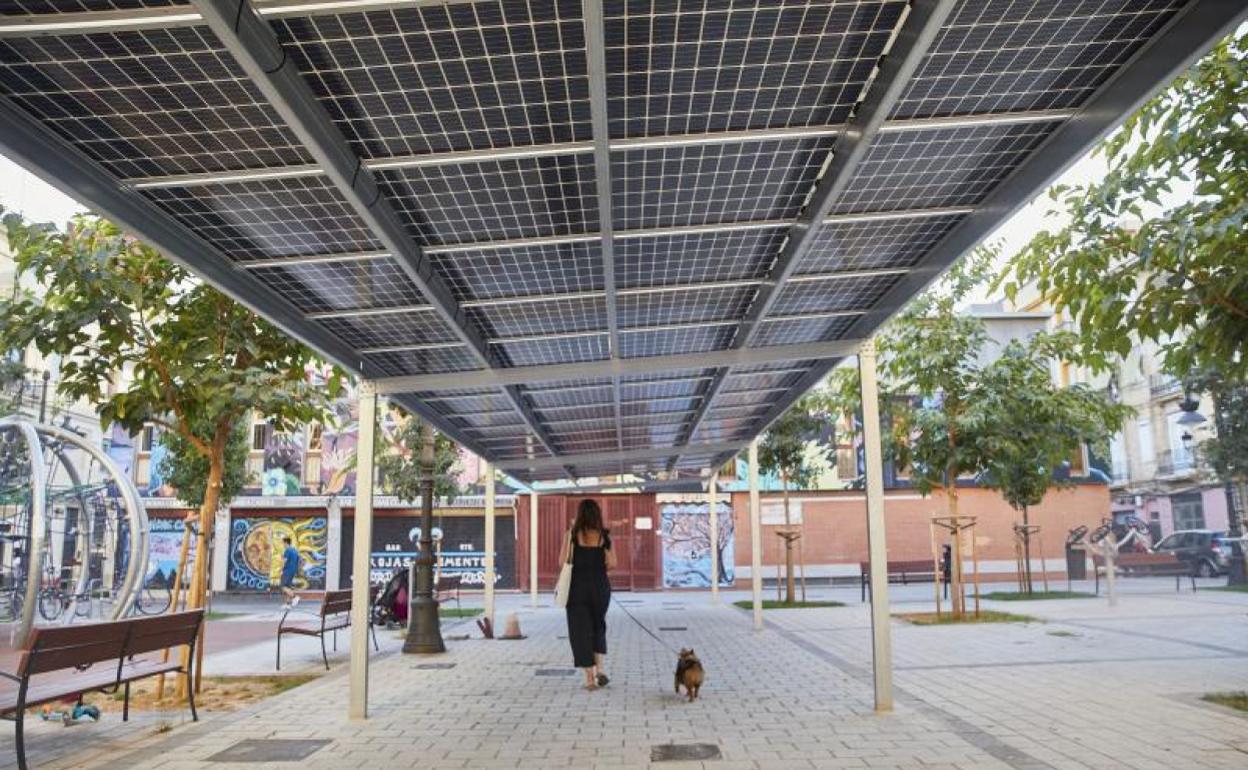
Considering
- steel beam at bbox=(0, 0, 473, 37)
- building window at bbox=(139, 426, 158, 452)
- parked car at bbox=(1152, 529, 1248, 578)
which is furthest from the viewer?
building window at bbox=(139, 426, 158, 452)

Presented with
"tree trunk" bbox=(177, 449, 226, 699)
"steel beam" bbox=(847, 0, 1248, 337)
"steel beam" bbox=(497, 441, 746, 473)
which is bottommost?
"tree trunk" bbox=(177, 449, 226, 699)

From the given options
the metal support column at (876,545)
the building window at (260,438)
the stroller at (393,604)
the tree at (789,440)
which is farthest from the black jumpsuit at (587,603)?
the building window at (260,438)

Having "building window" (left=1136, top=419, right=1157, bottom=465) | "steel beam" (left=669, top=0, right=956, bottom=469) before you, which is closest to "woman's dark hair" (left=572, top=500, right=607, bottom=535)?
"steel beam" (left=669, top=0, right=956, bottom=469)

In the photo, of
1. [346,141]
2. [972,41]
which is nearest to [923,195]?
[972,41]

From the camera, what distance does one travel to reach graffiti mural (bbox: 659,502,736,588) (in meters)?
29.9

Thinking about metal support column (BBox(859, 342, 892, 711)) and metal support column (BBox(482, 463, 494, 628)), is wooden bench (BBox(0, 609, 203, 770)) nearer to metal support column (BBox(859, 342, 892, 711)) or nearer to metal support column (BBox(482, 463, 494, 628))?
metal support column (BBox(859, 342, 892, 711))

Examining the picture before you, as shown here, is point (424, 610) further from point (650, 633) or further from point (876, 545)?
point (876, 545)

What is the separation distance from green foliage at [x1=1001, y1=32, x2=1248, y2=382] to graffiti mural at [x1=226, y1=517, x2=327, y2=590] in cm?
2710

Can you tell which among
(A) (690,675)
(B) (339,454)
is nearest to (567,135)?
(A) (690,675)

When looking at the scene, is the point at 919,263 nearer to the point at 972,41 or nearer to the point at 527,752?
the point at 972,41

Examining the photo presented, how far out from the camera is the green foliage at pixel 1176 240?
→ 6.82 metres

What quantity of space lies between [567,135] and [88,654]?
5069 mm

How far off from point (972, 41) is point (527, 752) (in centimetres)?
505

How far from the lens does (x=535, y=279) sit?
664 cm
